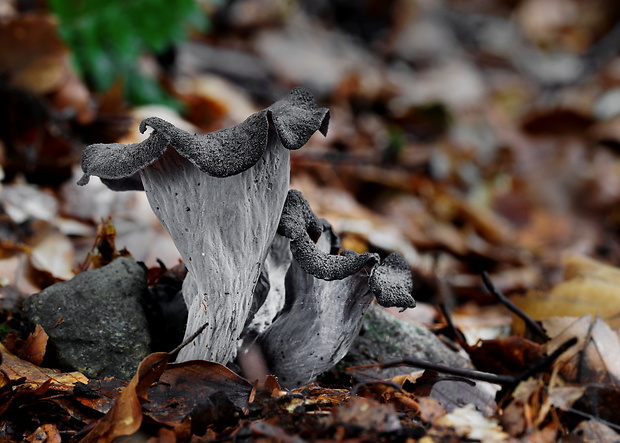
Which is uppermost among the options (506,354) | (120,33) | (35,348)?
(120,33)

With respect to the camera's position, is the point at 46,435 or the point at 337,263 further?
the point at 337,263

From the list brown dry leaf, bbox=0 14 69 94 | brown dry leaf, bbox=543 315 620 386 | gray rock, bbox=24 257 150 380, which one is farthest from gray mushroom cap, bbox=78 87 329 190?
brown dry leaf, bbox=0 14 69 94

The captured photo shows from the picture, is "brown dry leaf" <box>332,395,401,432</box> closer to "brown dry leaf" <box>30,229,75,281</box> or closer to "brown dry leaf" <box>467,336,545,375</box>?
"brown dry leaf" <box>467,336,545,375</box>

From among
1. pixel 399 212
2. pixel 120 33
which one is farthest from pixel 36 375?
pixel 399 212

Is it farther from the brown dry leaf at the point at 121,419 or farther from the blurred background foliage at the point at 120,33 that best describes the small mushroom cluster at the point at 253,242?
Answer: the blurred background foliage at the point at 120,33

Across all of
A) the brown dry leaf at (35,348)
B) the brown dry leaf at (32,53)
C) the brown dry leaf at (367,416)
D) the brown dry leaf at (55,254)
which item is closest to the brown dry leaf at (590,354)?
the brown dry leaf at (367,416)

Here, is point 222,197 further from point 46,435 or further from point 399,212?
point 399,212

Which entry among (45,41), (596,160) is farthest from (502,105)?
(45,41)
